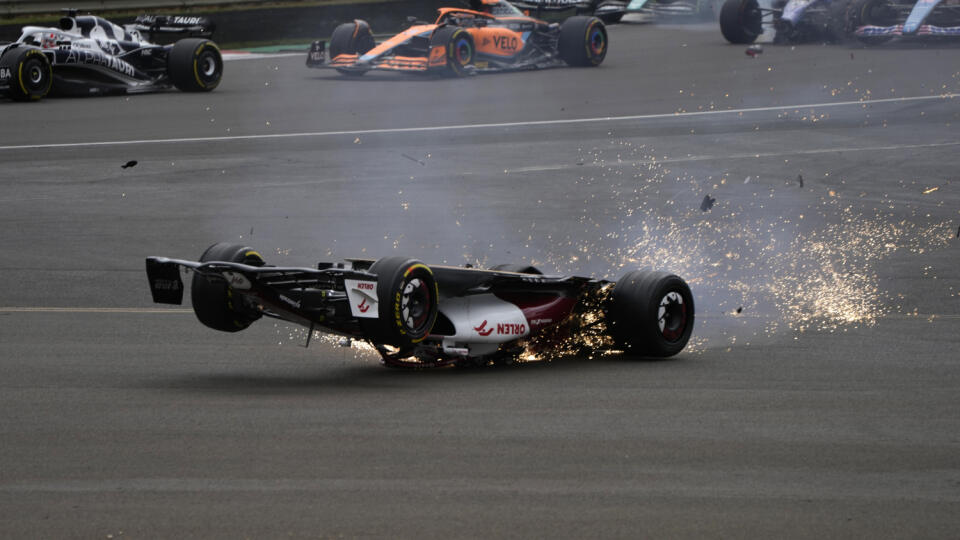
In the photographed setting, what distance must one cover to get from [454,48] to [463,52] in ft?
1.29

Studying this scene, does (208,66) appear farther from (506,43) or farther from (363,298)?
(363,298)

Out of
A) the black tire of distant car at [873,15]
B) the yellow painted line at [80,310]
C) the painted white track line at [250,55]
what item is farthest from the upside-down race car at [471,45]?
the yellow painted line at [80,310]

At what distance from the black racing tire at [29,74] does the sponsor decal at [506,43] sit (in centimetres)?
808

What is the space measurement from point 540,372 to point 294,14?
81.3ft

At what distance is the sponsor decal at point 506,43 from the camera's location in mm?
24250

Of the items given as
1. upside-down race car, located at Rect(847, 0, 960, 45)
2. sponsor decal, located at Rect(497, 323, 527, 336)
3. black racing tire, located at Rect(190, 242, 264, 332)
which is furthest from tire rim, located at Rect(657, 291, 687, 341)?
upside-down race car, located at Rect(847, 0, 960, 45)

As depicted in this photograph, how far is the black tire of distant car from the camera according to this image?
25703mm

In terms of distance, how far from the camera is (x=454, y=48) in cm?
2319

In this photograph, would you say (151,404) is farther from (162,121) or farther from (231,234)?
(162,121)

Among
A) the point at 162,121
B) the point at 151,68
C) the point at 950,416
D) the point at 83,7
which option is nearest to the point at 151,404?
the point at 950,416

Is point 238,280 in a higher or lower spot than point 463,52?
higher

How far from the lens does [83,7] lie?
29.1 m

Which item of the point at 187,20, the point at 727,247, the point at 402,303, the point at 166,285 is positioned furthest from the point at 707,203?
the point at 187,20

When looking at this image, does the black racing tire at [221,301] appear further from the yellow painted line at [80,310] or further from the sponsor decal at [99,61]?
the sponsor decal at [99,61]
